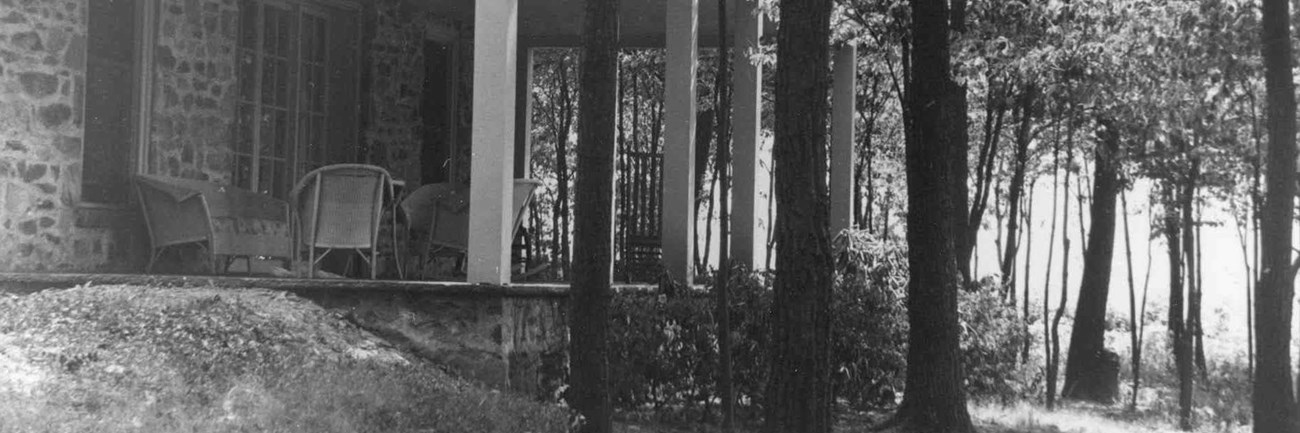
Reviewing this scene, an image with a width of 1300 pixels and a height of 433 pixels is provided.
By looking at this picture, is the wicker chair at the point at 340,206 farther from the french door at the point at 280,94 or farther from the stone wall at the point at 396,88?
the stone wall at the point at 396,88

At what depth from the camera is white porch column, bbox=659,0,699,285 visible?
38.0ft

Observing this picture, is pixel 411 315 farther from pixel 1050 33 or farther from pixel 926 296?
pixel 1050 33

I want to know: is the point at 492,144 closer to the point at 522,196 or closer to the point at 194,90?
the point at 522,196

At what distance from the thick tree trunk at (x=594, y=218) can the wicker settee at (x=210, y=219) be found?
3063 mm

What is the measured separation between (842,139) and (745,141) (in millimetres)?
1943

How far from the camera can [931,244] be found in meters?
11.0

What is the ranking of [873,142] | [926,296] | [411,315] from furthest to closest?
[873,142] → [926,296] → [411,315]

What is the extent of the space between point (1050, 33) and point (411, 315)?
299 inches

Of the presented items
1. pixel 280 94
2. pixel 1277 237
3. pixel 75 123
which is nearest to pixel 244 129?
pixel 280 94

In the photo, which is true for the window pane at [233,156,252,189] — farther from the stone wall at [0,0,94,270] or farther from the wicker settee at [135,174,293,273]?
the stone wall at [0,0,94,270]

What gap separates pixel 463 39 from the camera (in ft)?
48.3

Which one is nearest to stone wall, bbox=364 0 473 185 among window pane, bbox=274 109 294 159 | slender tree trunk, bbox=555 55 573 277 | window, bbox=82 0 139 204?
window pane, bbox=274 109 294 159

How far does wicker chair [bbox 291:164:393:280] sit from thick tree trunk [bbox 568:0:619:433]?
7.42 ft

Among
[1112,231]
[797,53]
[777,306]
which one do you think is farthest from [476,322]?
[1112,231]
